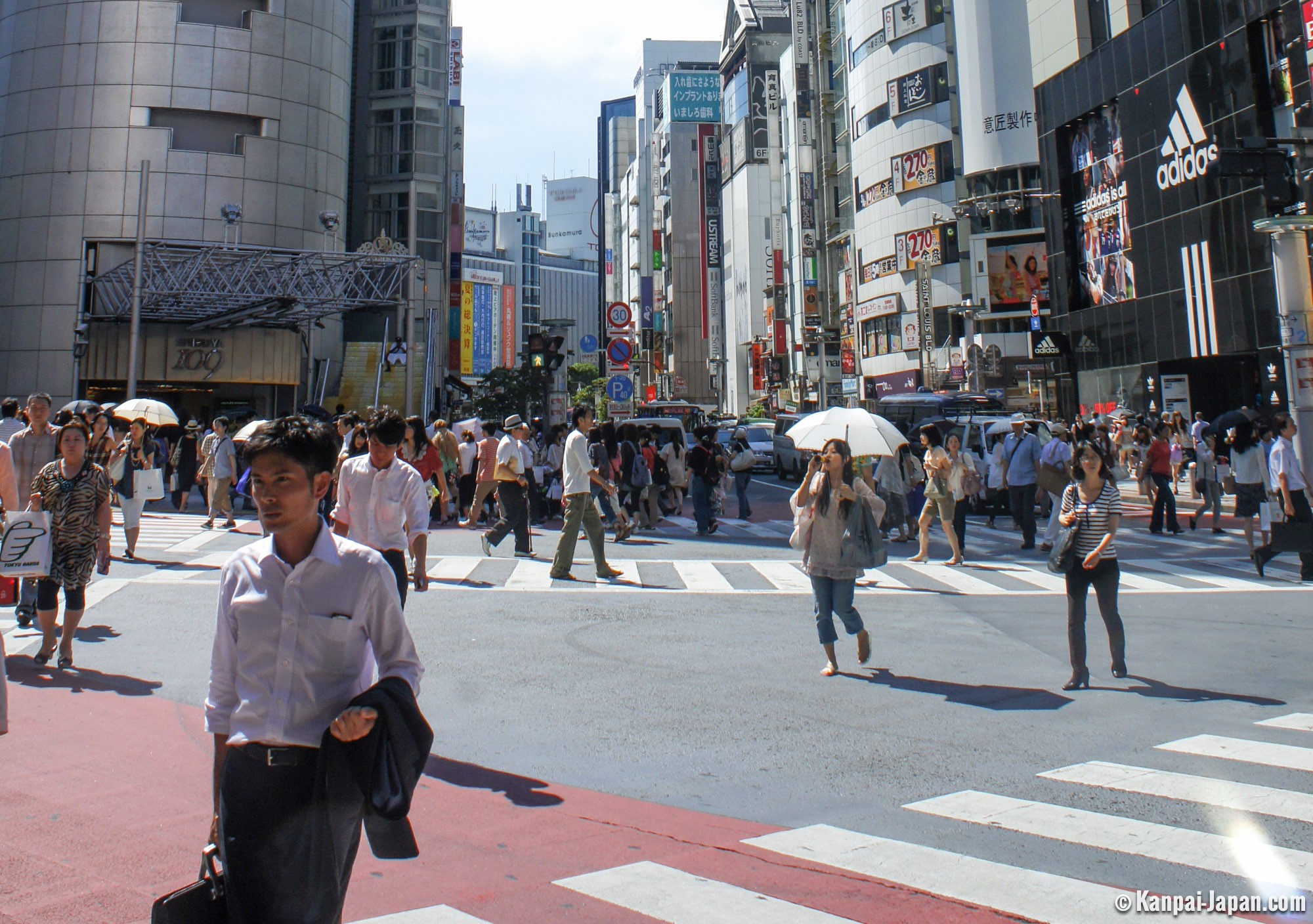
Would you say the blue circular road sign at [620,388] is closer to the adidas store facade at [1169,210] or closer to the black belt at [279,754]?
the adidas store facade at [1169,210]

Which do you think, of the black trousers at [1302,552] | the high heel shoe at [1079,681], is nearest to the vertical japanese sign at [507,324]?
the black trousers at [1302,552]

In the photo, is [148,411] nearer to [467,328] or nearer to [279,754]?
[279,754]

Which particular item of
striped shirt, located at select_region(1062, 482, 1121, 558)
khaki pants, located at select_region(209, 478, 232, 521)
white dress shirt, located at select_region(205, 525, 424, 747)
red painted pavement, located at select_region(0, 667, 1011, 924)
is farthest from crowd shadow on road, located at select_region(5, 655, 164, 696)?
khaki pants, located at select_region(209, 478, 232, 521)

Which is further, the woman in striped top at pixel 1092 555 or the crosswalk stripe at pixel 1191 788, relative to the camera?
the woman in striped top at pixel 1092 555

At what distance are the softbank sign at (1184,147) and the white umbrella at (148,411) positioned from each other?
29.7 meters

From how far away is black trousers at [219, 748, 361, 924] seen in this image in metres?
2.60

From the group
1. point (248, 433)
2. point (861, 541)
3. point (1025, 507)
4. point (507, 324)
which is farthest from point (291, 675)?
point (507, 324)

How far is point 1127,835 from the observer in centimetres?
457

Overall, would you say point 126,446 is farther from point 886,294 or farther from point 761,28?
point 761,28

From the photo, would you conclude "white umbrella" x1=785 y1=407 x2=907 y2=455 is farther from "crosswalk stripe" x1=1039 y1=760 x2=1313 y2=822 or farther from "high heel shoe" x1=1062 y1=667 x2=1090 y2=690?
"crosswalk stripe" x1=1039 y1=760 x2=1313 y2=822

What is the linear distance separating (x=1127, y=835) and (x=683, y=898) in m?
2.10

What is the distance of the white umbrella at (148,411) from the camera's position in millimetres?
20438

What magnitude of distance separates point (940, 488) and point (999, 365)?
38.4m

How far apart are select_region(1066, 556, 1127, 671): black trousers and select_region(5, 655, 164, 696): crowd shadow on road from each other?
658 centimetres
